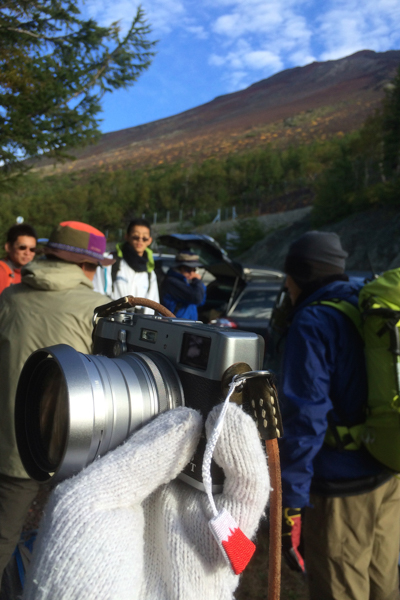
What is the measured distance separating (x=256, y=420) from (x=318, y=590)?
1.45 m

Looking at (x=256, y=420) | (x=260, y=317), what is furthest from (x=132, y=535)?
(x=260, y=317)

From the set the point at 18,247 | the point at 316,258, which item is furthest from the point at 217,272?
→ the point at 316,258

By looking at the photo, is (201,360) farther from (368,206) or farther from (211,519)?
(368,206)

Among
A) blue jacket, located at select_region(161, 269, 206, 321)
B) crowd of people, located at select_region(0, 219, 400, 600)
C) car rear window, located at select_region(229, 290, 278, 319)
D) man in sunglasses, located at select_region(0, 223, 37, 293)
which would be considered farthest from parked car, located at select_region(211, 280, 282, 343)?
crowd of people, located at select_region(0, 219, 400, 600)

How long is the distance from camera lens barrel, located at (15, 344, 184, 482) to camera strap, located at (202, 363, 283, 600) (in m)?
0.13

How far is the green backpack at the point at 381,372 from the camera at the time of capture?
161 cm

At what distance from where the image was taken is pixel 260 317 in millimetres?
6781

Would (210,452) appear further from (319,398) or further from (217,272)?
(217,272)

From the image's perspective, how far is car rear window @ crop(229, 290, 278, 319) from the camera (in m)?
6.85

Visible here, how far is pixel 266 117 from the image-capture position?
116312 millimetres

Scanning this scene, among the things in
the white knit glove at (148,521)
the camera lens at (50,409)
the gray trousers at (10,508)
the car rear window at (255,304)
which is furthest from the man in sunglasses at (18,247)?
the car rear window at (255,304)

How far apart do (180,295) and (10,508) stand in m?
2.87

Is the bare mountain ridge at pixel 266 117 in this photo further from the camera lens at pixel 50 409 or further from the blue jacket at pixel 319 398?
the camera lens at pixel 50 409

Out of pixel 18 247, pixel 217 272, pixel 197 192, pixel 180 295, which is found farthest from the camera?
pixel 197 192
